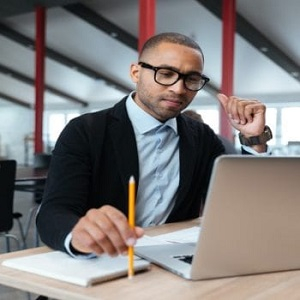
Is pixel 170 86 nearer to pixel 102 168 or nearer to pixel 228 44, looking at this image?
pixel 102 168

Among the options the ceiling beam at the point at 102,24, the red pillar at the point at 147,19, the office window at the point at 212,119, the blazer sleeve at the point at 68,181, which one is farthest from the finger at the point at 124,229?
the ceiling beam at the point at 102,24

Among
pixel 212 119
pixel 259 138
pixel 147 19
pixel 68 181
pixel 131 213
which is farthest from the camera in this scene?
pixel 212 119

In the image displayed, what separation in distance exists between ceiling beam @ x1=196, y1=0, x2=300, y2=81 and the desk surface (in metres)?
6.08

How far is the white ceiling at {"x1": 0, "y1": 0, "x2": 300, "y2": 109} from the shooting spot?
23.2 ft

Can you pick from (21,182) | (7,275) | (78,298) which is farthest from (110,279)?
(21,182)

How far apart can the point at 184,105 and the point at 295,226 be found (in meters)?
0.54

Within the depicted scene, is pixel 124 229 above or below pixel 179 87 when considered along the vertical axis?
below

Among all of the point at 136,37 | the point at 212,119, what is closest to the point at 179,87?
the point at 136,37

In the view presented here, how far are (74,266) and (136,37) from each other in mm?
7627

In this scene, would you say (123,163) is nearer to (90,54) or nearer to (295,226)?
(295,226)

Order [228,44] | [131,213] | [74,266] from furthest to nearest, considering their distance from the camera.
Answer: [228,44] < [74,266] < [131,213]

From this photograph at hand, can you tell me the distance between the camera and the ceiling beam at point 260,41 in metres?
6.71

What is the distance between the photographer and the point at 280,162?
2.60 ft

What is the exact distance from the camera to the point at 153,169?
1.38m
